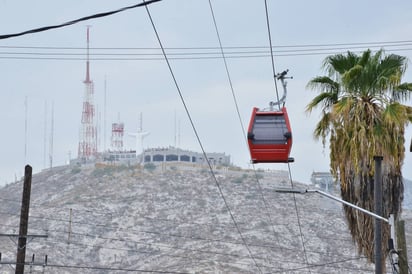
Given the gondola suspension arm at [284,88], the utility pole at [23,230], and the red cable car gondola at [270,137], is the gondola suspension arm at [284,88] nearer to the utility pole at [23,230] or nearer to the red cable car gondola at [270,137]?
the red cable car gondola at [270,137]

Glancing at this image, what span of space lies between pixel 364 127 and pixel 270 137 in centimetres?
505

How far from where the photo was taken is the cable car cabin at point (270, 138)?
22516 millimetres

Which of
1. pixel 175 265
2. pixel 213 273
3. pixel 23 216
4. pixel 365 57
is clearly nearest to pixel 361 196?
pixel 365 57

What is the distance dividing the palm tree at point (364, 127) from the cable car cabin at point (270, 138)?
430 cm

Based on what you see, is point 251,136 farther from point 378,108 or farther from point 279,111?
point 378,108

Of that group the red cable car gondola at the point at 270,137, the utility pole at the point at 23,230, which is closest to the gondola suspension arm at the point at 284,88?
the red cable car gondola at the point at 270,137

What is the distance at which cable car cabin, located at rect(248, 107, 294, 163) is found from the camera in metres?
22.5

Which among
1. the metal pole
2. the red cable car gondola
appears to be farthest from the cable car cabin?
the metal pole

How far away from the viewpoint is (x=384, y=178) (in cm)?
2612

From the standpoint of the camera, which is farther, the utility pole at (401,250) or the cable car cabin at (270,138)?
the utility pole at (401,250)

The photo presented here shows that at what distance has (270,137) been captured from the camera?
74.5 ft

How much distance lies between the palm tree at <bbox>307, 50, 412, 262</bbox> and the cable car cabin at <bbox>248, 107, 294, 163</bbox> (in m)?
4.30

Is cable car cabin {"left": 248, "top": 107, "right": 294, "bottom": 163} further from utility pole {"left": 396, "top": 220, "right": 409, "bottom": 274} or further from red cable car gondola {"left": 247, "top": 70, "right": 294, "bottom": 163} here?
utility pole {"left": 396, "top": 220, "right": 409, "bottom": 274}

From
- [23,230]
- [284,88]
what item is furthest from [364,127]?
[23,230]
